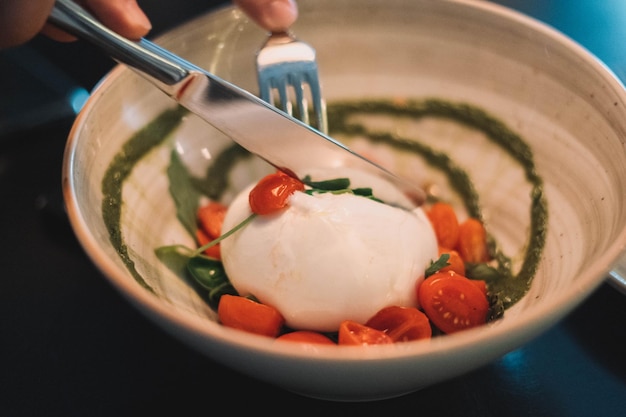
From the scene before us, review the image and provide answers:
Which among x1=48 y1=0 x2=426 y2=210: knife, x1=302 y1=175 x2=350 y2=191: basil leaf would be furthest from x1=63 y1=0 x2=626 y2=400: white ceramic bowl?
x1=302 y1=175 x2=350 y2=191: basil leaf

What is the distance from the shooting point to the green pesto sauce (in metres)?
0.87

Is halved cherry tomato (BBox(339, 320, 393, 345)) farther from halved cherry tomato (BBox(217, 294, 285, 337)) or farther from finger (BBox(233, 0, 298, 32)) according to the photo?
finger (BBox(233, 0, 298, 32))

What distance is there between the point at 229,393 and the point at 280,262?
0.18m

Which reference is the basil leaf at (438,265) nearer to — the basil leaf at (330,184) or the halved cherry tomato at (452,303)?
the halved cherry tomato at (452,303)

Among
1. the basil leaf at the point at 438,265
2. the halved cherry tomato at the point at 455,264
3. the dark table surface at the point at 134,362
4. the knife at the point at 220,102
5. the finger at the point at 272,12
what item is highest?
the finger at the point at 272,12

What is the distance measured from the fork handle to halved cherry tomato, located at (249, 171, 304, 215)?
19cm

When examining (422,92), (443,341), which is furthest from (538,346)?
(422,92)

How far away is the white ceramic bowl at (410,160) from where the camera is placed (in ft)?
1.87

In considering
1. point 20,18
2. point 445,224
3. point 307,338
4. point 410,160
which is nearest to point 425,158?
point 410,160

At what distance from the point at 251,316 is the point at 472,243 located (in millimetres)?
397

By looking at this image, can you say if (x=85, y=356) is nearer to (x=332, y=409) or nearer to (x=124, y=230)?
(x=124, y=230)

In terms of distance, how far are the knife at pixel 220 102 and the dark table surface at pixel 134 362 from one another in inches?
12.3

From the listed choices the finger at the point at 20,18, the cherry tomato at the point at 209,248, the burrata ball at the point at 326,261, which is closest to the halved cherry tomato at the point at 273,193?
the burrata ball at the point at 326,261

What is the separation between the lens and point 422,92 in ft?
3.66
